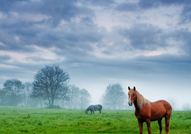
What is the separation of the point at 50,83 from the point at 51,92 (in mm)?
3587

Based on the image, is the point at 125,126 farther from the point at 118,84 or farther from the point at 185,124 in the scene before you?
the point at 118,84

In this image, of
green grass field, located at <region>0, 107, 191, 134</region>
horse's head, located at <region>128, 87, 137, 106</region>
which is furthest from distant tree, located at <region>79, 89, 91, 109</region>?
horse's head, located at <region>128, 87, 137, 106</region>

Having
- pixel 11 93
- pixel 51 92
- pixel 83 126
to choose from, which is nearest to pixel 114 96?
pixel 51 92

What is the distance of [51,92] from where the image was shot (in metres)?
68.8

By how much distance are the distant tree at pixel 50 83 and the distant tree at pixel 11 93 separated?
36.3m

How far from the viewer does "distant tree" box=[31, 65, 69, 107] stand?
68562mm

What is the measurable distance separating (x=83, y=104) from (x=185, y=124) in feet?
349

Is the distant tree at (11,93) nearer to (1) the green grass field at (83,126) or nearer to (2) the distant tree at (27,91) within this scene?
(2) the distant tree at (27,91)

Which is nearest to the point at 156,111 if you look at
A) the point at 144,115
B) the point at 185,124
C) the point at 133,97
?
the point at 144,115

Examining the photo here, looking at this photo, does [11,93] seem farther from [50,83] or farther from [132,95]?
[132,95]

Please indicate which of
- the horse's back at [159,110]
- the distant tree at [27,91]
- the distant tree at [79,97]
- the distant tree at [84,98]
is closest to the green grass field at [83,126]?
the horse's back at [159,110]

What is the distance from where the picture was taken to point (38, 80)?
6888cm

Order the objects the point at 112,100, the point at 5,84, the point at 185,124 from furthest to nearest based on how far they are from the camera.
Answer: the point at 112,100 < the point at 5,84 < the point at 185,124

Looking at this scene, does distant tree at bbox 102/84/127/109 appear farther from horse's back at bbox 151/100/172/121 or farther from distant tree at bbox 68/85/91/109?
horse's back at bbox 151/100/172/121
